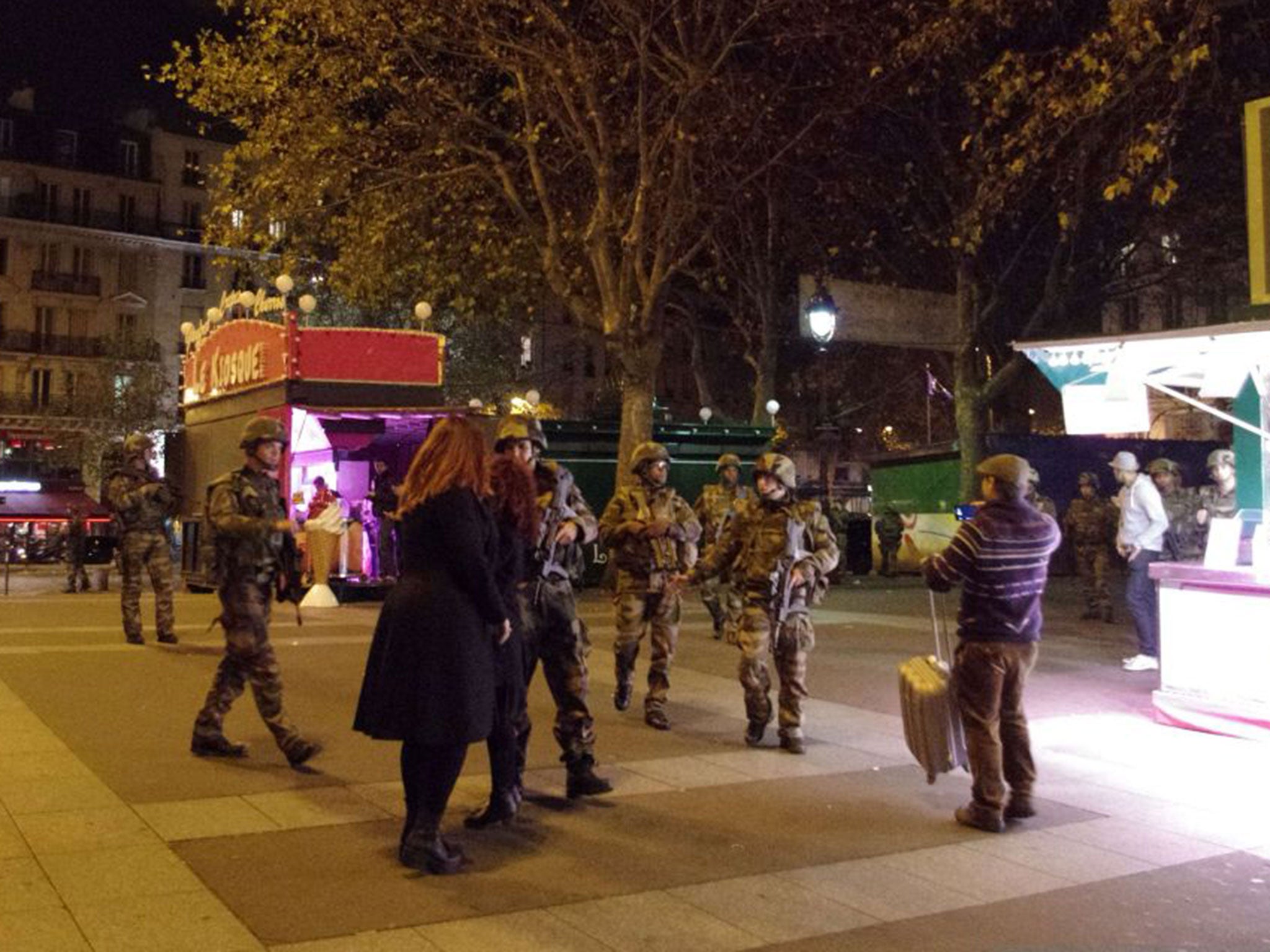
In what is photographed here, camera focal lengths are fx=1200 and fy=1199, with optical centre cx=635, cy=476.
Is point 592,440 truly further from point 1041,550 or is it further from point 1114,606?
point 1041,550

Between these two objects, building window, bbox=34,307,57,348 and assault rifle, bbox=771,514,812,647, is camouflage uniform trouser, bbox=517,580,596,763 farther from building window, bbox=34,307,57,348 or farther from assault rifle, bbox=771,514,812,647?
building window, bbox=34,307,57,348

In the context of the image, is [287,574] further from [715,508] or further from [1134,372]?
[715,508]

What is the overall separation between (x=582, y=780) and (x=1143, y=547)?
23.7 ft

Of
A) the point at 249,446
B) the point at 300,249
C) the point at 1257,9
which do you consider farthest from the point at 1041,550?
the point at 300,249

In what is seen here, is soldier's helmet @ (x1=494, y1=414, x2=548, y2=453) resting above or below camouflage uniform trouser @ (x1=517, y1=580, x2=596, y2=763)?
above

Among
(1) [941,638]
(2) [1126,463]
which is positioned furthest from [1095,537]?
(1) [941,638]

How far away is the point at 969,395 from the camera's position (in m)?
20.0

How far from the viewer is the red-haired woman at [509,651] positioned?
5.68 m

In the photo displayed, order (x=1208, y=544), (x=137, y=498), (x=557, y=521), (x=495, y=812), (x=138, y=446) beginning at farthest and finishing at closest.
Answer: (x=137, y=498) → (x=138, y=446) → (x=1208, y=544) → (x=557, y=521) → (x=495, y=812)

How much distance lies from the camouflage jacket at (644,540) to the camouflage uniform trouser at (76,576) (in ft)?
46.8

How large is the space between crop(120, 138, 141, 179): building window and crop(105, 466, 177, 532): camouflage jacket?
52.1m

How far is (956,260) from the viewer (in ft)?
65.1

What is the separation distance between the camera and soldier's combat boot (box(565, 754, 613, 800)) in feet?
21.1

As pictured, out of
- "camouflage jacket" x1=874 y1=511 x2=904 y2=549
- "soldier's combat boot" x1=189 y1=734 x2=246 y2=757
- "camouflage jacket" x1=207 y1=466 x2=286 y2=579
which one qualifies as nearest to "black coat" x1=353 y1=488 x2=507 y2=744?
"camouflage jacket" x1=207 y1=466 x2=286 y2=579
